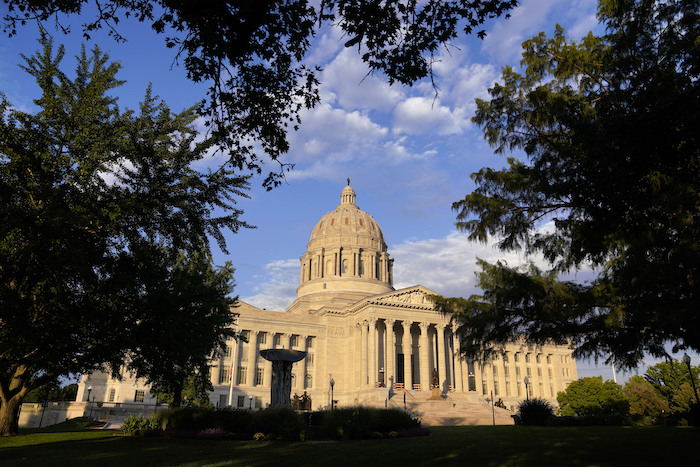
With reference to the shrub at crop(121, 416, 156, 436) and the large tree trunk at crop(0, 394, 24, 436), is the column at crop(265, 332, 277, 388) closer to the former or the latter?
the shrub at crop(121, 416, 156, 436)


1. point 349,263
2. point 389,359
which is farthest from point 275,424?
point 349,263

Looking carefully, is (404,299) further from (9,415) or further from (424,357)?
(9,415)

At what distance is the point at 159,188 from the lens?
15.1 m

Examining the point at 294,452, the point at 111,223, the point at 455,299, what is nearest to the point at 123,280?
the point at 111,223

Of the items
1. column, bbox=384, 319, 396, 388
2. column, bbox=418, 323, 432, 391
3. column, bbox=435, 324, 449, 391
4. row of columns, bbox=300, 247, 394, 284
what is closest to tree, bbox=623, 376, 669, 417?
column, bbox=435, 324, 449, 391

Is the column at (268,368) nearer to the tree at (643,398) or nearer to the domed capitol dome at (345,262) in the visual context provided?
the domed capitol dome at (345,262)

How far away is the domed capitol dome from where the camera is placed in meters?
81.8

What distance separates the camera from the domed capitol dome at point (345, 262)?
81.8 meters

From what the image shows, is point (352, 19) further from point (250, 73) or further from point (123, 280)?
point (123, 280)

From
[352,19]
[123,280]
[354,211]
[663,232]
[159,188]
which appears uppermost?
[354,211]

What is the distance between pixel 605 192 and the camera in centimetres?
1117

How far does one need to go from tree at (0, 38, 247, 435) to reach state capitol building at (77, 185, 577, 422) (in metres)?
43.6

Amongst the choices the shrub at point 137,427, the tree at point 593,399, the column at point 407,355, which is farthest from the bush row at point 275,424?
the tree at point 593,399

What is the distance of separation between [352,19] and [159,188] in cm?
837
